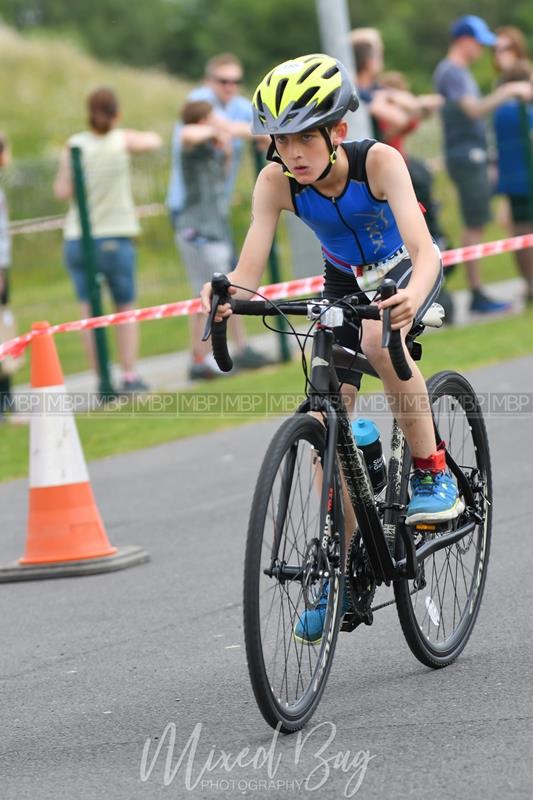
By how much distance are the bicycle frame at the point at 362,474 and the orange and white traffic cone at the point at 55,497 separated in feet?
8.49

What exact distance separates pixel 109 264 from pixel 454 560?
24.3ft

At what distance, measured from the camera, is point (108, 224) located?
12.8 meters

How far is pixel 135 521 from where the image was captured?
8.66 meters

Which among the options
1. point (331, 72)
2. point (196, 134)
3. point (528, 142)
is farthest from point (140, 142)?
point (331, 72)

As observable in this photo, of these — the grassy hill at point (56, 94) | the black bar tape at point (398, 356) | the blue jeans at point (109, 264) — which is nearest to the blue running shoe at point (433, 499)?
the black bar tape at point (398, 356)

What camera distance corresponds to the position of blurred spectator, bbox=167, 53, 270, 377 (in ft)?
43.4

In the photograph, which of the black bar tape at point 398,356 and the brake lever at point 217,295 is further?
the brake lever at point 217,295

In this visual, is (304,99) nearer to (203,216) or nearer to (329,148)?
(329,148)

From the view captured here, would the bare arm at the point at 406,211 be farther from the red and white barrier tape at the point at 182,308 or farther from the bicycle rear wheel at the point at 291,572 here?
the red and white barrier tape at the point at 182,308

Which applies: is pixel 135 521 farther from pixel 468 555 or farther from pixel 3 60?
pixel 3 60

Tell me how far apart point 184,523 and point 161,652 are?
251cm

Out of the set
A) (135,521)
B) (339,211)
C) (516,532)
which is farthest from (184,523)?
(339,211)

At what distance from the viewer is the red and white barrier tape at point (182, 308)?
26.6 ft

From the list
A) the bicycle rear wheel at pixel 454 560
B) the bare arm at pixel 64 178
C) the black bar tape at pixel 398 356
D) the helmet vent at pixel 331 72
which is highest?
the bare arm at pixel 64 178
